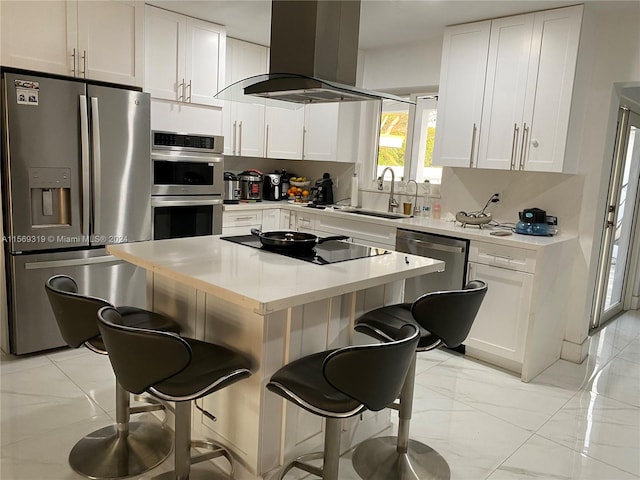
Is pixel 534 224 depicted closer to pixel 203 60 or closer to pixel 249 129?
pixel 249 129

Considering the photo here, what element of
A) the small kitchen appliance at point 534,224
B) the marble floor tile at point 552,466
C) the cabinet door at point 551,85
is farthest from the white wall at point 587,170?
the marble floor tile at point 552,466

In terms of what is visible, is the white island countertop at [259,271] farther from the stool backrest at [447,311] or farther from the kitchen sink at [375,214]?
the kitchen sink at [375,214]

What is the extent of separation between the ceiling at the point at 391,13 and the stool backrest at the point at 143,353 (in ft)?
9.23

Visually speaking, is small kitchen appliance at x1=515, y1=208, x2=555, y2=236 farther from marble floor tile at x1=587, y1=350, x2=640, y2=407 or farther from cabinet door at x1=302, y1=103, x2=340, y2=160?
cabinet door at x1=302, y1=103, x2=340, y2=160

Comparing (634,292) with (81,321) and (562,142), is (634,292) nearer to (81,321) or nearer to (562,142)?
(562,142)

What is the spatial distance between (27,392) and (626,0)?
Answer: 4.37m

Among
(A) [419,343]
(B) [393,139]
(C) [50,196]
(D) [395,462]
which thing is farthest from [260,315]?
(B) [393,139]

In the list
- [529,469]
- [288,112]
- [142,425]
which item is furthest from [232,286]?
[288,112]

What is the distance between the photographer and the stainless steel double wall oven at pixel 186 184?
3828 millimetres

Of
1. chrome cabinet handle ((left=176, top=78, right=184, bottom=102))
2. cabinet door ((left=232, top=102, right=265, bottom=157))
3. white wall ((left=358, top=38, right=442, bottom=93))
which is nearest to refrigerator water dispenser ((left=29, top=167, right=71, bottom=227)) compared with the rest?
chrome cabinet handle ((left=176, top=78, right=184, bottom=102))

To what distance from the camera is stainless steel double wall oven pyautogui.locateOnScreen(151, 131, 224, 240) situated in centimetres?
383

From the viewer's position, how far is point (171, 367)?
162 cm

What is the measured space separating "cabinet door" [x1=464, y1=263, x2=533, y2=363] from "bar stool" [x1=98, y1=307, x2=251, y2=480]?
7.04 ft

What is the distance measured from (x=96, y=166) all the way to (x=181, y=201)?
739 mm
